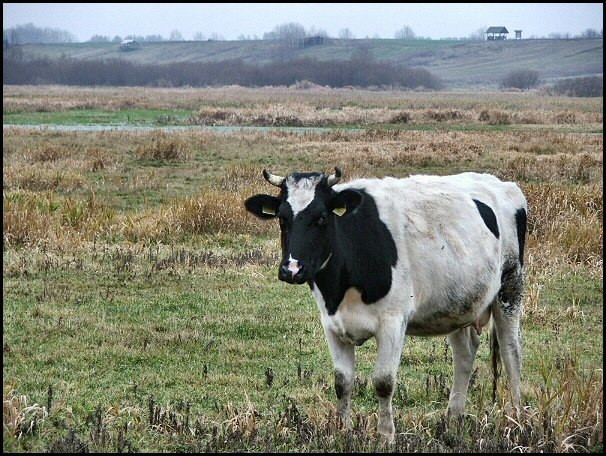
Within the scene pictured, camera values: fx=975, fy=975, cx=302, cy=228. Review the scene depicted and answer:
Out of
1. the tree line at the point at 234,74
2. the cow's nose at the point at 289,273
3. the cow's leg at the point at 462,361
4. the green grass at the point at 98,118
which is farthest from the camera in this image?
the tree line at the point at 234,74

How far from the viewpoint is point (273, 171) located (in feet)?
77.0

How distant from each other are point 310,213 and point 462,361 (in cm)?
195

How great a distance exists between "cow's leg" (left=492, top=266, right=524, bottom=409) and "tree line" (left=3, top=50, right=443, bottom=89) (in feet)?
339

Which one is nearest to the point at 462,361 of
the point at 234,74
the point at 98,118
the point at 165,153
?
the point at 165,153

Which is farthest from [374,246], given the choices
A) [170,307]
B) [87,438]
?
[170,307]

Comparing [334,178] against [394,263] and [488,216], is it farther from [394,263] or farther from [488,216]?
[488,216]

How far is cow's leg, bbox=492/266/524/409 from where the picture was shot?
7.39 meters

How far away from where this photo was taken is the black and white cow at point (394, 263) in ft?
20.6

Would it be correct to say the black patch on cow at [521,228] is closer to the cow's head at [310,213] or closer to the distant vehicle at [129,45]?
the cow's head at [310,213]

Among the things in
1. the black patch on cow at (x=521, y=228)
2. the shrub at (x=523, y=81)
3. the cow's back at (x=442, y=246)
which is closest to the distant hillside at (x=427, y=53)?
the shrub at (x=523, y=81)

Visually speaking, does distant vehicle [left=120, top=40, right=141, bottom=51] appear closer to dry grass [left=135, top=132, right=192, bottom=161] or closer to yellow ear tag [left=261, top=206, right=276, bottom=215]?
dry grass [left=135, top=132, right=192, bottom=161]

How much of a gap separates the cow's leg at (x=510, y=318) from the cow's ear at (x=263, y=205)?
1.99m

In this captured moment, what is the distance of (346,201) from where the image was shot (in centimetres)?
638

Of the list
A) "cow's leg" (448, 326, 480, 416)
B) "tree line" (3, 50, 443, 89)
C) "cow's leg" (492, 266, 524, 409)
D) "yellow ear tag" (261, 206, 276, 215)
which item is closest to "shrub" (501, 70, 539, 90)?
"tree line" (3, 50, 443, 89)
